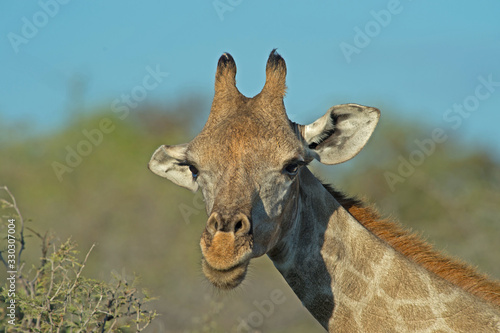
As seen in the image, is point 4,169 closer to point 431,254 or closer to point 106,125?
point 106,125

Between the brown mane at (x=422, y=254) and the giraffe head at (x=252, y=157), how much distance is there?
67cm

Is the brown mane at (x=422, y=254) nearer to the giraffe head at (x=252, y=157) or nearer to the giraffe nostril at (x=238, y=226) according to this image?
the giraffe head at (x=252, y=157)

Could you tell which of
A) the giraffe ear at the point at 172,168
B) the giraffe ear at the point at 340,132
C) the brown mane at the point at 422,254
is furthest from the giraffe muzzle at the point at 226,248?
the giraffe ear at the point at 172,168

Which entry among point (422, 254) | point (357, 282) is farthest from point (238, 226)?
point (422, 254)

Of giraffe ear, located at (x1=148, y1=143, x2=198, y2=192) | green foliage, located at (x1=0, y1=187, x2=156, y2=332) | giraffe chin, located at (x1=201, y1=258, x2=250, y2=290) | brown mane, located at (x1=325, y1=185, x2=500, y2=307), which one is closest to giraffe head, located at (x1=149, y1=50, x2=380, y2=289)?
giraffe chin, located at (x1=201, y1=258, x2=250, y2=290)

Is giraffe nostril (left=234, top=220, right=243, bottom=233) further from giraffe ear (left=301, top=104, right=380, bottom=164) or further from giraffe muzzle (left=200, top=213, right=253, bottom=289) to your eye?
giraffe ear (left=301, top=104, right=380, bottom=164)

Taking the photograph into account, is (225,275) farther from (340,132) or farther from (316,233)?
(340,132)

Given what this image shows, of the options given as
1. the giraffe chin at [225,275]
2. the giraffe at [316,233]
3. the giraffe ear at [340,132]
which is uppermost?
the giraffe ear at [340,132]

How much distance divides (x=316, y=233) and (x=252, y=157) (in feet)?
3.47

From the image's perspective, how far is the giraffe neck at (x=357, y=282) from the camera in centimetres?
659

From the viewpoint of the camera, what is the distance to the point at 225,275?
615 centimetres

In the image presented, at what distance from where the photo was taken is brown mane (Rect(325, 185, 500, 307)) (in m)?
6.89

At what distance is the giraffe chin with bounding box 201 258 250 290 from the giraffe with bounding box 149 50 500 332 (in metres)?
0.01

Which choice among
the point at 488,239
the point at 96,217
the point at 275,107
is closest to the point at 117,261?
the point at 96,217
